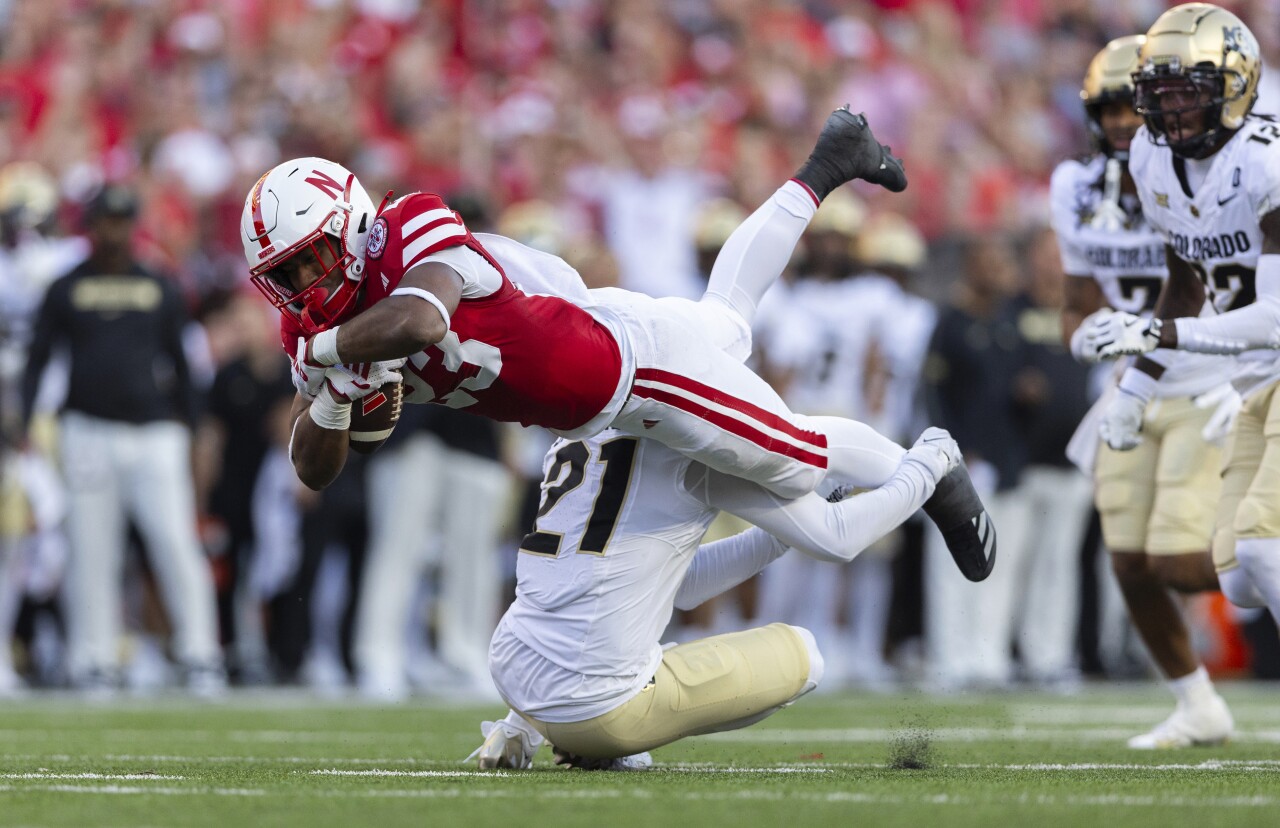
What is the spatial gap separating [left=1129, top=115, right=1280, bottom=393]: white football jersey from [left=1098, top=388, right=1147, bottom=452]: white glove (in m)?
0.39

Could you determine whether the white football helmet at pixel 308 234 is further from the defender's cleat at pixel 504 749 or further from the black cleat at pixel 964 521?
the black cleat at pixel 964 521

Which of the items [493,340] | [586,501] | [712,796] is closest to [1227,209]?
[586,501]

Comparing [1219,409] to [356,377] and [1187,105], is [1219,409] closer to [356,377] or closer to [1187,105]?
[1187,105]

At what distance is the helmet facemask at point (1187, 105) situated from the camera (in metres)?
5.70

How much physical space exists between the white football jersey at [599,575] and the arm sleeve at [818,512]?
0.08 m

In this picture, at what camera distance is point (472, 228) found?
966 cm

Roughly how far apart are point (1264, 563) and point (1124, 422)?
97 centimetres

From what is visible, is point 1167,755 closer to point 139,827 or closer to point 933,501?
point 933,501

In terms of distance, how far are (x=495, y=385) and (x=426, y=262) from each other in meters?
0.40

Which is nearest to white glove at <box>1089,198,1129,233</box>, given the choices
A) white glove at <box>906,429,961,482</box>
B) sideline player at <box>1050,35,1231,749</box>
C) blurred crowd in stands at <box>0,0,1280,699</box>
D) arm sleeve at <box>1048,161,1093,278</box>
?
sideline player at <box>1050,35,1231,749</box>

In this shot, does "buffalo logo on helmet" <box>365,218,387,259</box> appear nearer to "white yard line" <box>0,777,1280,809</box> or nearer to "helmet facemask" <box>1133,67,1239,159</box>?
"white yard line" <box>0,777,1280,809</box>

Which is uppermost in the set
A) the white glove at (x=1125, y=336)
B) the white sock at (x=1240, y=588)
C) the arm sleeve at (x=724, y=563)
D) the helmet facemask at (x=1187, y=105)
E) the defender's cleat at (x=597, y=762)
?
the helmet facemask at (x=1187, y=105)

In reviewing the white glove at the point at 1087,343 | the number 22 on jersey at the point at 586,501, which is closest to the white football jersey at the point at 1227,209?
the white glove at the point at 1087,343

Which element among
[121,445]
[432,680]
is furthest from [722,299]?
[432,680]
